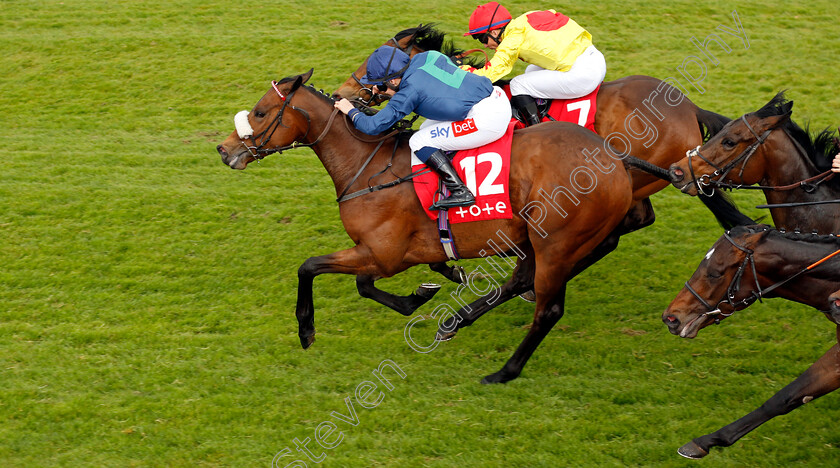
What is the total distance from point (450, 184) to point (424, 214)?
35 cm

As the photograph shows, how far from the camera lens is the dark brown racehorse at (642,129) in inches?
226

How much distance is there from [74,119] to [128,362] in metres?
5.12

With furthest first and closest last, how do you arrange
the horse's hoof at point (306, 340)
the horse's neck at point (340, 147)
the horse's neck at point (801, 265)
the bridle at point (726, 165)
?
1. the horse's hoof at point (306, 340)
2. the horse's neck at point (340, 147)
3. the bridle at point (726, 165)
4. the horse's neck at point (801, 265)

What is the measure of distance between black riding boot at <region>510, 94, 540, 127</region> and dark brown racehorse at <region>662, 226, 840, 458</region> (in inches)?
81.2

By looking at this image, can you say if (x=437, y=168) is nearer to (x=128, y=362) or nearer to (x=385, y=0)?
(x=128, y=362)

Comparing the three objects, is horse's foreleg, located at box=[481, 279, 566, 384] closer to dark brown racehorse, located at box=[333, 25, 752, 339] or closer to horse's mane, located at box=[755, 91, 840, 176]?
dark brown racehorse, located at box=[333, 25, 752, 339]

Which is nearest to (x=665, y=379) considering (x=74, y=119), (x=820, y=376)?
(x=820, y=376)

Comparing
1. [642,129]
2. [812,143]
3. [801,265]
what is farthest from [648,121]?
[801,265]

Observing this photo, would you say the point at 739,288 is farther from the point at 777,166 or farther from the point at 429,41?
the point at 429,41

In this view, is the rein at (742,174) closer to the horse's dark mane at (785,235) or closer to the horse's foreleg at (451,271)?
the horse's dark mane at (785,235)

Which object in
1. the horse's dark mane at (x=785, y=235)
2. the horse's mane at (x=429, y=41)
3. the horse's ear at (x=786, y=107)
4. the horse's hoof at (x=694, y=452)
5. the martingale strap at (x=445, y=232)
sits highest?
the horse's ear at (x=786, y=107)

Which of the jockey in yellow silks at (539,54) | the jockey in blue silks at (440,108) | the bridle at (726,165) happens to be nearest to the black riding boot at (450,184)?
the jockey in blue silks at (440,108)

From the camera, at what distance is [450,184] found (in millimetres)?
4953

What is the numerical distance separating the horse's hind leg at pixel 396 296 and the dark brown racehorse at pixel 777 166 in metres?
2.01
